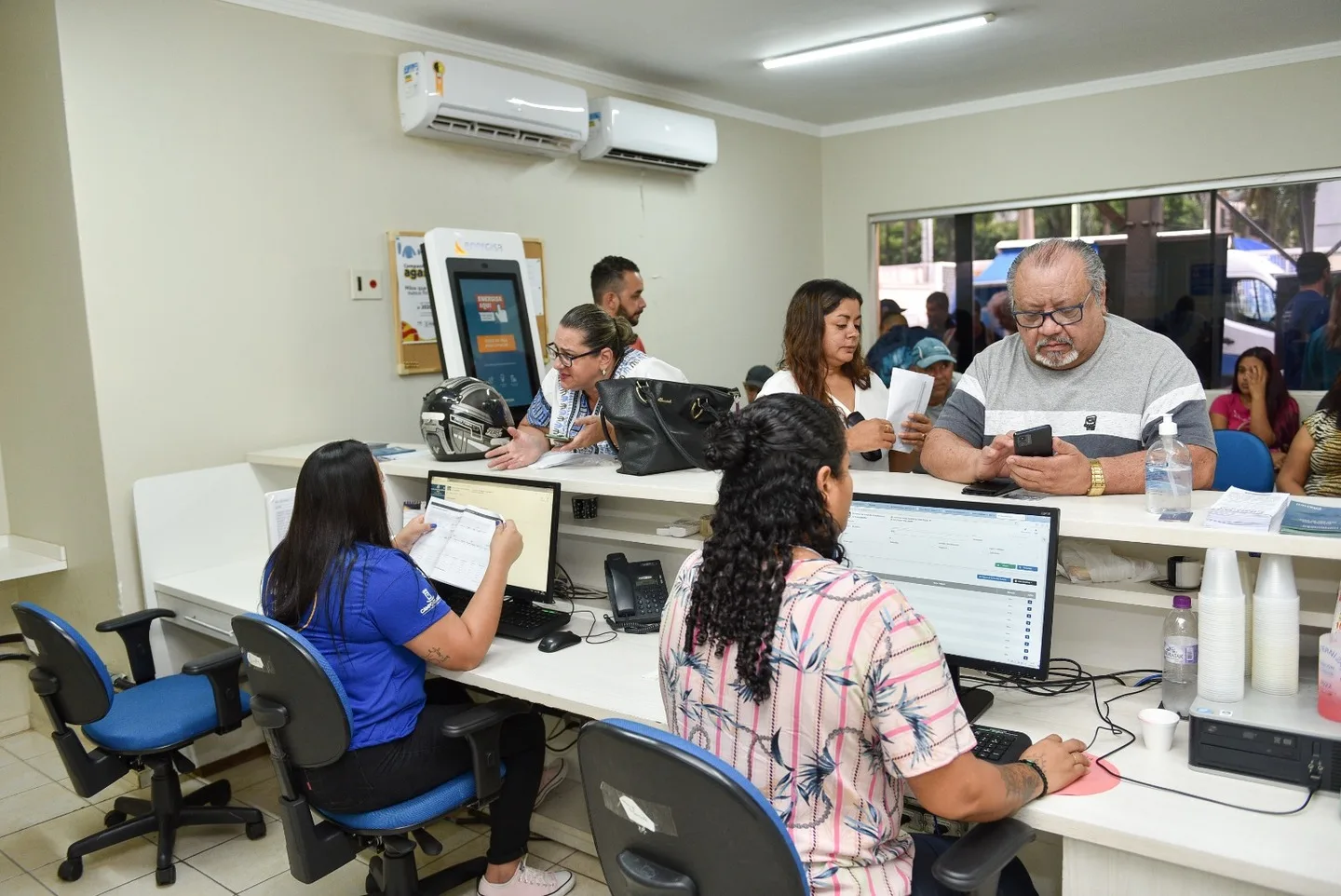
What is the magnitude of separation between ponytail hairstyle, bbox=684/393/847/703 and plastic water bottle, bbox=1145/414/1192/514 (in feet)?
2.43

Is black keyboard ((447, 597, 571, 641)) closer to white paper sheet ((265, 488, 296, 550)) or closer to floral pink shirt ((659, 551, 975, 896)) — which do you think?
white paper sheet ((265, 488, 296, 550))

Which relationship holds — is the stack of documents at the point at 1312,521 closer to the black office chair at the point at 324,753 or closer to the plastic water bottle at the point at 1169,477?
the plastic water bottle at the point at 1169,477

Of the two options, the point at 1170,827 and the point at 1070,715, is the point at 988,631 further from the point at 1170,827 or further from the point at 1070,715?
the point at 1170,827

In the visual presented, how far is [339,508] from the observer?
2.10 meters

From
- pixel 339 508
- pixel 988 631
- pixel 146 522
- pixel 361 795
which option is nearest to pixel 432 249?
pixel 146 522

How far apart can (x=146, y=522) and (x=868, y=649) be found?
9.39 feet

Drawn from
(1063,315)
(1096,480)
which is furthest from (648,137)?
(1096,480)

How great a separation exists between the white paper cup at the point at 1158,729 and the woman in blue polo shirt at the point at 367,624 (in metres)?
1.35

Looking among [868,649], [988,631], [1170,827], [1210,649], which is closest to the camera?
[868,649]

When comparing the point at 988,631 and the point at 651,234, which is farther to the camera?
the point at 651,234

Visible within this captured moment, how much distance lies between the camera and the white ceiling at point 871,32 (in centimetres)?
413

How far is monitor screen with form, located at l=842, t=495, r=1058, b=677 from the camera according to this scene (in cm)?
171

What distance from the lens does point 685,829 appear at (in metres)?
1.25

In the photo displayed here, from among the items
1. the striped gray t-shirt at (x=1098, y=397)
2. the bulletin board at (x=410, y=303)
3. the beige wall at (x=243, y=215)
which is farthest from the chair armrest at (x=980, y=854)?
the bulletin board at (x=410, y=303)
